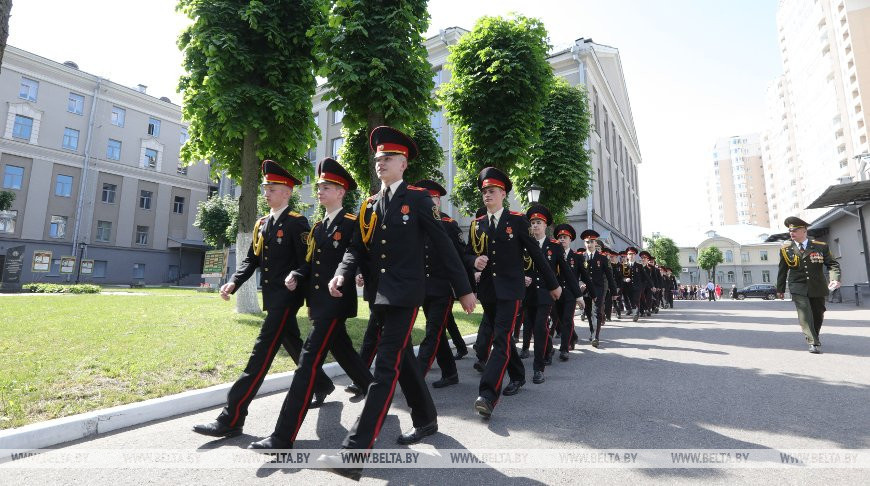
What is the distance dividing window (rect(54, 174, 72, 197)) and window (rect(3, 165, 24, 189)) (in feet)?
7.35

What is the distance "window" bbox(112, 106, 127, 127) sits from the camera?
40844 mm

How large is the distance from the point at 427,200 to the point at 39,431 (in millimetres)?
3495

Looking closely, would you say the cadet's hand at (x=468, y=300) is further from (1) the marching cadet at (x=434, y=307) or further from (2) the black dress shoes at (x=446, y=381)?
(2) the black dress shoes at (x=446, y=381)

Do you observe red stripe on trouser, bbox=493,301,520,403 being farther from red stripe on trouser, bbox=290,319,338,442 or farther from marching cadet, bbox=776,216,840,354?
marching cadet, bbox=776,216,840,354

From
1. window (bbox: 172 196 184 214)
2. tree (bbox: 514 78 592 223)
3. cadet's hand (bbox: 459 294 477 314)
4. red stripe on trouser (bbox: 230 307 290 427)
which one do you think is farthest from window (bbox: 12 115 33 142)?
cadet's hand (bbox: 459 294 477 314)

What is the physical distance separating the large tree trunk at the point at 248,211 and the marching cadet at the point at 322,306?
302 inches

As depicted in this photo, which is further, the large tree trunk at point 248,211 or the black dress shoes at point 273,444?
the large tree trunk at point 248,211

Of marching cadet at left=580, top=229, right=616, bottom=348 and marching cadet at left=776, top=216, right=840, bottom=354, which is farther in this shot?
marching cadet at left=580, top=229, right=616, bottom=348

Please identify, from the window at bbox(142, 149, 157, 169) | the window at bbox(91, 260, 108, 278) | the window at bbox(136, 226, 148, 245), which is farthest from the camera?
the window at bbox(142, 149, 157, 169)

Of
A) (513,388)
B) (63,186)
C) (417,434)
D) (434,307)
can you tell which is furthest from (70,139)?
(417,434)

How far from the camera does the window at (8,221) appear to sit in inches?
1321

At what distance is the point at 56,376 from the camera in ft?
15.8

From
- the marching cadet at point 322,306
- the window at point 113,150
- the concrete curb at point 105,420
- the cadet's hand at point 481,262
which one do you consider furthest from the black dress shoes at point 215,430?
the window at point 113,150

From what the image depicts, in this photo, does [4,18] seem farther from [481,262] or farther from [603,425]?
[603,425]
